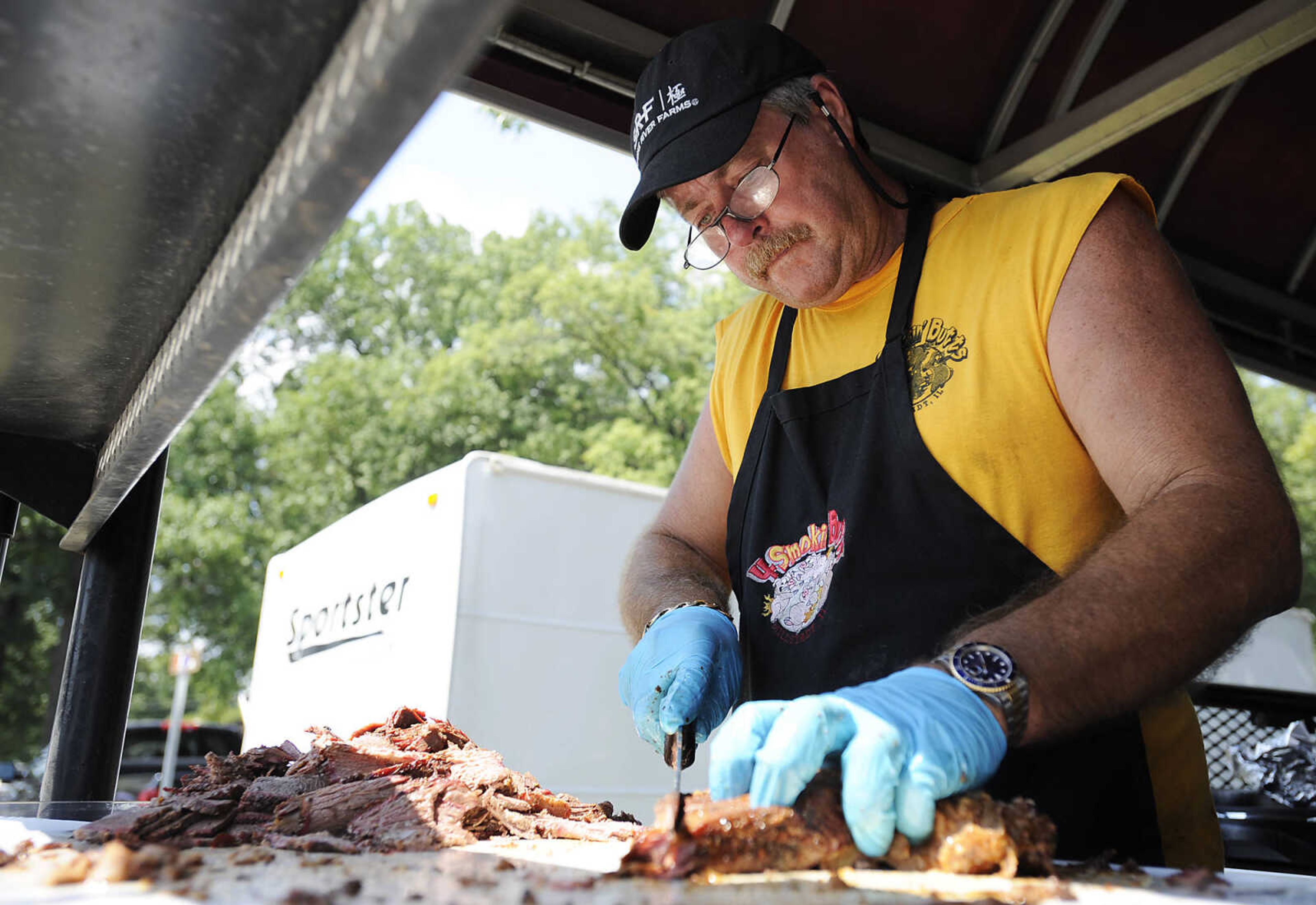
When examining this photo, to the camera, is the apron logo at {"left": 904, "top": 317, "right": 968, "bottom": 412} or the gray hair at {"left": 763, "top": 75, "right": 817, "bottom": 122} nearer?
the apron logo at {"left": 904, "top": 317, "right": 968, "bottom": 412}

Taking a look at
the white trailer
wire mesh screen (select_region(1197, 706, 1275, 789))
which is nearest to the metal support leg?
the white trailer

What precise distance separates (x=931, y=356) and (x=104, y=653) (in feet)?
7.43

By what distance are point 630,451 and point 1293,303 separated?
14208mm

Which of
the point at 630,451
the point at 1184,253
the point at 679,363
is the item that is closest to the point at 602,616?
the point at 1184,253

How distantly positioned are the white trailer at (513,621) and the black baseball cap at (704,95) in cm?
315

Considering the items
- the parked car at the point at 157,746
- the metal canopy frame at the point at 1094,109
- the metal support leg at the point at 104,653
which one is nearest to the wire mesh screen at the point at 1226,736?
the metal canopy frame at the point at 1094,109

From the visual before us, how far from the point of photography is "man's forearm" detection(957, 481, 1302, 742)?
1611mm

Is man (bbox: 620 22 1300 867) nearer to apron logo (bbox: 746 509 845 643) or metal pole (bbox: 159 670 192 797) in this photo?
apron logo (bbox: 746 509 845 643)

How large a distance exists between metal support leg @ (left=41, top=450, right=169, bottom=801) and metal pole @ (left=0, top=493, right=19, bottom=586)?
0.26 metres

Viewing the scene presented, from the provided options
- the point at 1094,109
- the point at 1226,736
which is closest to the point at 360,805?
the point at 1094,109

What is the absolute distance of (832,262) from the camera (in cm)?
257

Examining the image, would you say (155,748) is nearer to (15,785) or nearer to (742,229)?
(15,785)

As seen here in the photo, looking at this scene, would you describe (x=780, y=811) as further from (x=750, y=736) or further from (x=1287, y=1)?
(x=1287, y=1)

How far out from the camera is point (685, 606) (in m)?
2.52
